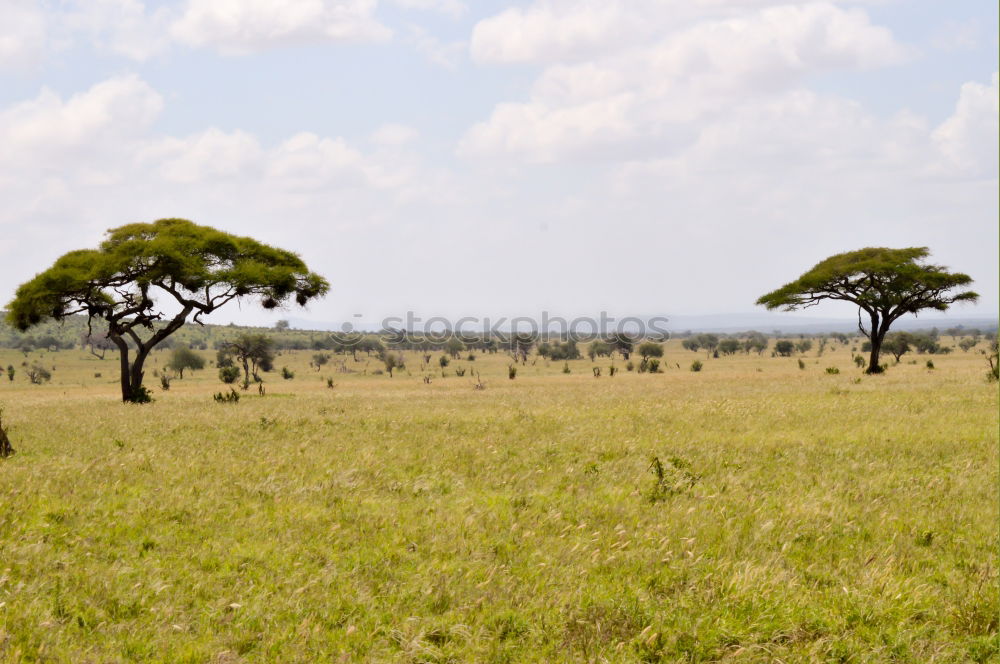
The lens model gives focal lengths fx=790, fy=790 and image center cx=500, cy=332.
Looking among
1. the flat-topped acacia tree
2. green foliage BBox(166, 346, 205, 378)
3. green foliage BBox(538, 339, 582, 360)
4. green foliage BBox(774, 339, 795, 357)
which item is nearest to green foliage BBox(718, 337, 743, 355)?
green foliage BBox(774, 339, 795, 357)

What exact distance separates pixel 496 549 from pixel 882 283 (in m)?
47.0

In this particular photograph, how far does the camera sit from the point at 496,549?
8.50m

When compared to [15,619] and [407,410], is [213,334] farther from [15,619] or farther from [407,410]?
[15,619]

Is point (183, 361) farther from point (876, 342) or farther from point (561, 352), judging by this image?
point (876, 342)

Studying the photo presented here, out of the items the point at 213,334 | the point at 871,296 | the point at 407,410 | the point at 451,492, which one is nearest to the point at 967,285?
the point at 871,296

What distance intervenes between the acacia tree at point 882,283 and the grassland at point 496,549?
34.7 meters

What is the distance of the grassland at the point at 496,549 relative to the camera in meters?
6.38

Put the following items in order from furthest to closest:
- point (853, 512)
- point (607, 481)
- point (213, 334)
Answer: point (213, 334) → point (607, 481) → point (853, 512)

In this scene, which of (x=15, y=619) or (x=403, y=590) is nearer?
(x=15, y=619)

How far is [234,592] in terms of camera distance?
704 cm

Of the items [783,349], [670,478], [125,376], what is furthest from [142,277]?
[783,349]

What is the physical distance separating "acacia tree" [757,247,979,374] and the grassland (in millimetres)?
34687

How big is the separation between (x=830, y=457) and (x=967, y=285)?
41048 millimetres

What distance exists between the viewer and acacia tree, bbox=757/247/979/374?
47.6 metres
